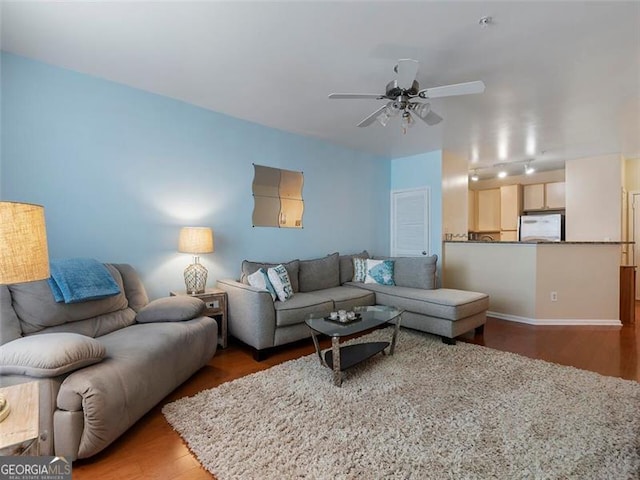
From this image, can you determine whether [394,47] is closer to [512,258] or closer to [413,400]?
[413,400]

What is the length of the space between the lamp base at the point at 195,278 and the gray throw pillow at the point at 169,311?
495mm

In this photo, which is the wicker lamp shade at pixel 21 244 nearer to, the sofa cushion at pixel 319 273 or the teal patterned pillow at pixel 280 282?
the teal patterned pillow at pixel 280 282

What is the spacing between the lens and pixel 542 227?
6000mm

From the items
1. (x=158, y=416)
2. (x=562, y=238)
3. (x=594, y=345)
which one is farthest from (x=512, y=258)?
(x=158, y=416)

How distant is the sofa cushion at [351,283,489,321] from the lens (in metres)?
3.21

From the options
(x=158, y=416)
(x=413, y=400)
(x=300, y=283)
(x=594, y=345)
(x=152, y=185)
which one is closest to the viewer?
(x=158, y=416)

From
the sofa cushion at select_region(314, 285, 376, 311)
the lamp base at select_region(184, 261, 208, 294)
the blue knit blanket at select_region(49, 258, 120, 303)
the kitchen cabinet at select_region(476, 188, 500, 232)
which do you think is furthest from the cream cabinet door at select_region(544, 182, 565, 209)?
the blue knit blanket at select_region(49, 258, 120, 303)

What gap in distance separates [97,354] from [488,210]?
305 inches

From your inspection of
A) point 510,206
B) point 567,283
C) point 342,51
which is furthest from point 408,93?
point 510,206

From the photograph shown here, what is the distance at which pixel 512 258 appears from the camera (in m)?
4.37

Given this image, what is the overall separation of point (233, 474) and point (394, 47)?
2.81 meters

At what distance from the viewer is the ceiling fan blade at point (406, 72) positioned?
1986 millimetres

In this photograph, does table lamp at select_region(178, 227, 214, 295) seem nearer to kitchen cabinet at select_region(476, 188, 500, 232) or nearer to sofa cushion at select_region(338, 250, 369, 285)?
sofa cushion at select_region(338, 250, 369, 285)

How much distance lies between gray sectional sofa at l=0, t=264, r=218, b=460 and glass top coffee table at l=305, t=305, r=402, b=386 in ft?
3.04
